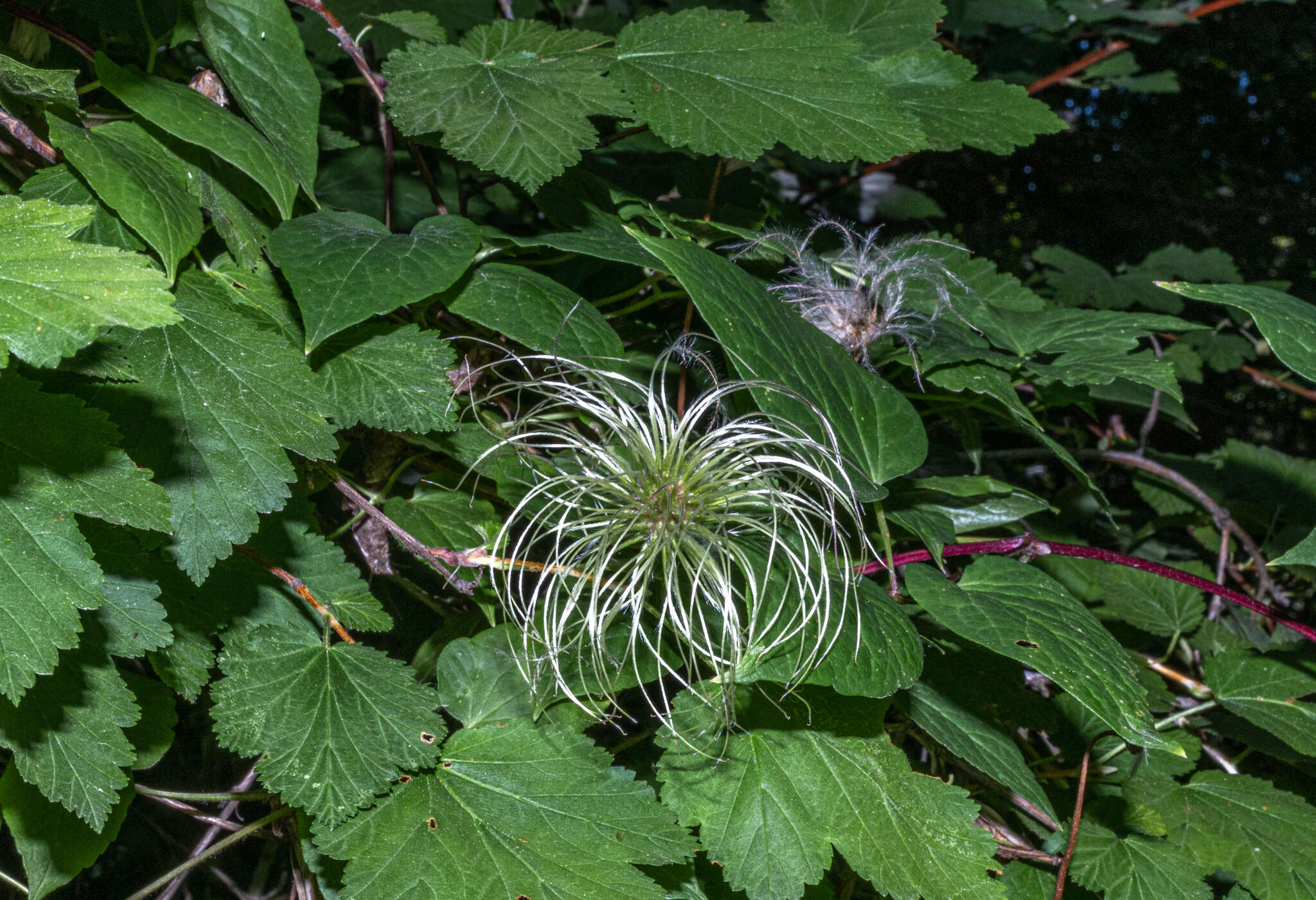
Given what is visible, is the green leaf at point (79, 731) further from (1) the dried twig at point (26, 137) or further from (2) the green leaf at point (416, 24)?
(2) the green leaf at point (416, 24)

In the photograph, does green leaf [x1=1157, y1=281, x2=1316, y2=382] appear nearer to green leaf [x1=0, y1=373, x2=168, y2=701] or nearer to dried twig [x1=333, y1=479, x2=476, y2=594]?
dried twig [x1=333, y1=479, x2=476, y2=594]

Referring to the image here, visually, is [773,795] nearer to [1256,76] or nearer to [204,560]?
[204,560]

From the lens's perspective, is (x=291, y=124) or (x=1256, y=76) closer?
(x=291, y=124)

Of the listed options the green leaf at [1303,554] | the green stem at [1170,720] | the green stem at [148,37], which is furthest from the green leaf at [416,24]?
the green stem at [1170,720]

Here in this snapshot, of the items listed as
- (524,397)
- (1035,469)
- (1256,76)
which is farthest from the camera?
(1256,76)

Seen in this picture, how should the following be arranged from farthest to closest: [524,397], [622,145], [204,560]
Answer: [622,145] → [524,397] → [204,560]

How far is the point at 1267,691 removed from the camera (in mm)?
1116

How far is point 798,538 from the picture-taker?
83cm

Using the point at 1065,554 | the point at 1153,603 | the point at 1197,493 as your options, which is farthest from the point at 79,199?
the point at 1197,493

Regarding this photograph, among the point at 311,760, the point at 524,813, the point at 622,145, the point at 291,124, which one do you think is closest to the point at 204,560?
the point at 311,760

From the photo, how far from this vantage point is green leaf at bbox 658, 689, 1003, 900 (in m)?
0.78

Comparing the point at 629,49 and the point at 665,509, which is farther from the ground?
the point at 629,49

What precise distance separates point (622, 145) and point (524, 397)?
470mm

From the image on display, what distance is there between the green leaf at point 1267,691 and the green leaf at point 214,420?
106cm
